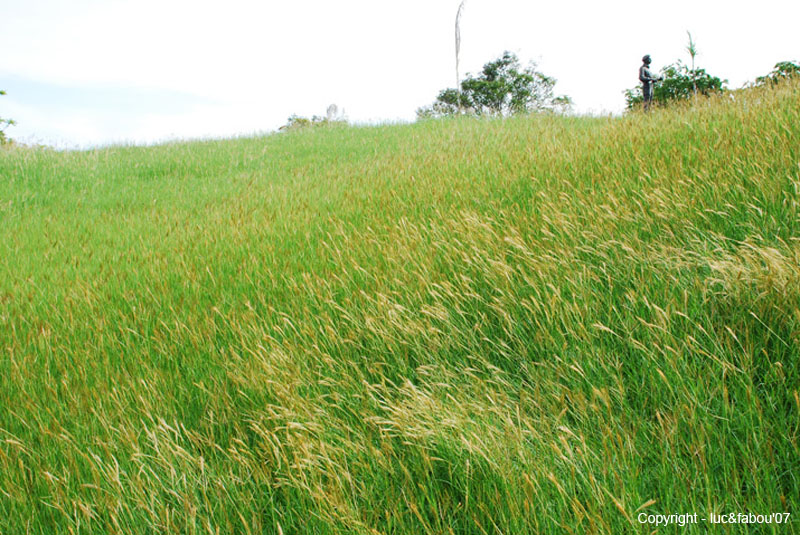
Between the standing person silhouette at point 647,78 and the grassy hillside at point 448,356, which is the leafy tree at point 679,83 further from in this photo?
the grassy hillside at point 448,356

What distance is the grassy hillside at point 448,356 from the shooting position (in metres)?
1.43

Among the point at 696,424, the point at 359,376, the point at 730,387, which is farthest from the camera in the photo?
the point at 359,376

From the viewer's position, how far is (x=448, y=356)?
7.05 feet

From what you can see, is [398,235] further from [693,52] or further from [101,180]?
[101,180]

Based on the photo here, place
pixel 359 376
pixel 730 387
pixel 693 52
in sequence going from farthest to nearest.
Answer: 1. pixel 693 52
2. pixel 359 376
3. pixel 730 387

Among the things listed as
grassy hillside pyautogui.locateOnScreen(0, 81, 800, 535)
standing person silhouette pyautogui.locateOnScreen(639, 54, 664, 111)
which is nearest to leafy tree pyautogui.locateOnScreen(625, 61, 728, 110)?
standing person silhouette pyautogui.locateOnScreen(639, 54, 664, 111)

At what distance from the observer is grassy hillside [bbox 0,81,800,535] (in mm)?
1429

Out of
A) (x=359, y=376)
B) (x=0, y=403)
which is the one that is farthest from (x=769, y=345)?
(x=0, y=403)

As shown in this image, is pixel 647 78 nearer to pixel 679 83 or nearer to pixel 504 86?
pixel 679 83

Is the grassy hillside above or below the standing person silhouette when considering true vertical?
below

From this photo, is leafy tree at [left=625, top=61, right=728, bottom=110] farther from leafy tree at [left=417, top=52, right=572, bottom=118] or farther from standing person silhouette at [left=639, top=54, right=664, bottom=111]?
leafy tree at [left=417, top=52, right=572, bottom=118]

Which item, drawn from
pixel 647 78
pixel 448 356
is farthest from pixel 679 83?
pixel 448 356

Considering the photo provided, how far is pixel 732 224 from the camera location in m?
2.53

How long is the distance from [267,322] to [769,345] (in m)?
2.30
